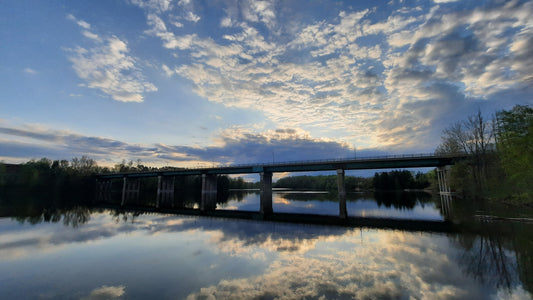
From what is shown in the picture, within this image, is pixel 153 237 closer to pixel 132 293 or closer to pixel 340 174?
pixel 132 293

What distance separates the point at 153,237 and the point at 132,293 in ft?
45.3

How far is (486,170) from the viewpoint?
53.6 meters

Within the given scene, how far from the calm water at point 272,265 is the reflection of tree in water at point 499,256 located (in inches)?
2.2

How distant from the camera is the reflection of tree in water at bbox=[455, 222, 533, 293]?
435 inches

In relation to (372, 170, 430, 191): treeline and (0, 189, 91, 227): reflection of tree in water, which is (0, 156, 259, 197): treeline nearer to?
(0, 189, 91, 227): reflection of tree in water

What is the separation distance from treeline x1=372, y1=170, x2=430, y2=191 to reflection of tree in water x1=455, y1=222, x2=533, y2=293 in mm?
142305

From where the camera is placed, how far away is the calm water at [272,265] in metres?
10.0

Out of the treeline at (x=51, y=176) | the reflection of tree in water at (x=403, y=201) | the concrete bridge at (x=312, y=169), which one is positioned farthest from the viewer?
the treeline at (x=51, y=176)

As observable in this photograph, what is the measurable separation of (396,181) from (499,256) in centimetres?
15884

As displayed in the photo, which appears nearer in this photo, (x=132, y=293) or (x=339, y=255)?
(x=132, y=293)

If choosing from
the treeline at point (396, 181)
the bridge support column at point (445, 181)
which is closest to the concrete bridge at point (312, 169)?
the bridge support column at point (445, 181)

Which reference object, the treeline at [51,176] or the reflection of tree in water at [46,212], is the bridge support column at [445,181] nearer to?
the reflection of tree in water at [46,212]

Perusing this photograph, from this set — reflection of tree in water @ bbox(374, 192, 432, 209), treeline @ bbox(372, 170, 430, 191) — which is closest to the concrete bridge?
reflection of tree in water @ bbox(374, 192, 432, 209)

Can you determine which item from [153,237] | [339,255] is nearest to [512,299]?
[339,255]
